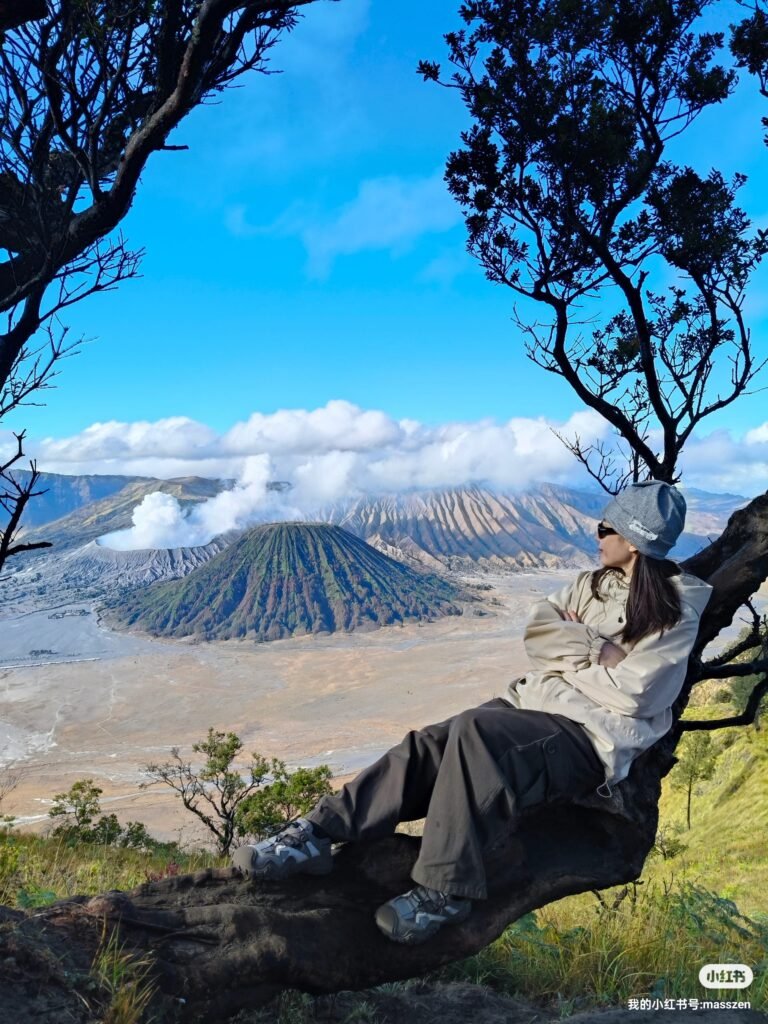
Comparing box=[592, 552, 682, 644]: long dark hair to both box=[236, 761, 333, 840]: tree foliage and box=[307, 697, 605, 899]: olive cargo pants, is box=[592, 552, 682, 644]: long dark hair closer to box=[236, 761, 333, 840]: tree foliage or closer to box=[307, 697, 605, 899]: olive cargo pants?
box=[307, 697, 605, 899]: olive cargo pants

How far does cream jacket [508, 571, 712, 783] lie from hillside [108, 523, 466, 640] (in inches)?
5168

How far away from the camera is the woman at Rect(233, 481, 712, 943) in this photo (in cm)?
244

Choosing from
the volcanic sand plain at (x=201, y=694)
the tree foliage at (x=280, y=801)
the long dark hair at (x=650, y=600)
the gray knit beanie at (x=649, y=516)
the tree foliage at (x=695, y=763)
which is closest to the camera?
the long dark hair at (x=650, y=600)

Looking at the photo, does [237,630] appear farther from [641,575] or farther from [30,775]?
[641,575]

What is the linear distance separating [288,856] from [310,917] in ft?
0.70

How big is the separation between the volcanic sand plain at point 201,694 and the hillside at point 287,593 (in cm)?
711

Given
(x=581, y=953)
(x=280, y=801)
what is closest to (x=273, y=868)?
(x=581, y=953)

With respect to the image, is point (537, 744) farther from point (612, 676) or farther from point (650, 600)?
point (650, 600)

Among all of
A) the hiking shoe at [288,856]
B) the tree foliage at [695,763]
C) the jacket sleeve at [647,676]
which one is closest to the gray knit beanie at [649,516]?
the jacket sleeve at [647,676]

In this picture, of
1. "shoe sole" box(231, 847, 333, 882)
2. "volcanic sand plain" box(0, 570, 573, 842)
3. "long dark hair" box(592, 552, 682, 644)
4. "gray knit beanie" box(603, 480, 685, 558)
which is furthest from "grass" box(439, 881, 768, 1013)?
"volcanic sand plain" box(0, 570, 573, 842)

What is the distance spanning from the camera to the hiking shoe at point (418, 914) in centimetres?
243

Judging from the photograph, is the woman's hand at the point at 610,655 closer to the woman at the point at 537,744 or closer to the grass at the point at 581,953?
the woman at the point at 537,744

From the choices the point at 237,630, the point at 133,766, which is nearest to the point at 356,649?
the point at 237,630

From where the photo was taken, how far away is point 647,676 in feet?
8.47
